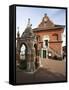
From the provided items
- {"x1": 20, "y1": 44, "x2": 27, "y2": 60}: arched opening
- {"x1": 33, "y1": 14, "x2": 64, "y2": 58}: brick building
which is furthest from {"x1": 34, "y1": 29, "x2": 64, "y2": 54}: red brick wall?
{"x1": 20, "y1": 44, "x2": 27, "y2": 60}: arched opening

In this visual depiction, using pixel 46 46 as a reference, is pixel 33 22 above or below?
above

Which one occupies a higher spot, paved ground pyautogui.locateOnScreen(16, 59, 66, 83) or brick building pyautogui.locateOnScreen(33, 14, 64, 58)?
brick building pyautogui.locateOnScreen(33, 14, 64, 58)

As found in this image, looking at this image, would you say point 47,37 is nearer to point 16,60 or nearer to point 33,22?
point 33,22

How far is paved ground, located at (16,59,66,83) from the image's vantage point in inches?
66.0

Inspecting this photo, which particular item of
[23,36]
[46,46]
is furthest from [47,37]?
[23,36]

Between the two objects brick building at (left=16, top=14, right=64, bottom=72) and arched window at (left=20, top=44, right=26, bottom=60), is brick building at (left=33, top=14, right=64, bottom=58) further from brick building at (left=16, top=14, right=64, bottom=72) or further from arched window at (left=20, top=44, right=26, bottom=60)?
arched window at (left=20, top=44, right=26, bottom=60)

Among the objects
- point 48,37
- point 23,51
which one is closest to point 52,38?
point 48,37

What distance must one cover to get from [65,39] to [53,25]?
0.14 meters

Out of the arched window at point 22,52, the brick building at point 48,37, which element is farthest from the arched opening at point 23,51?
the brick building at point 48,37

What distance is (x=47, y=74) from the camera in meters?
1.75

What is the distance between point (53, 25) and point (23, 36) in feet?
0.80
